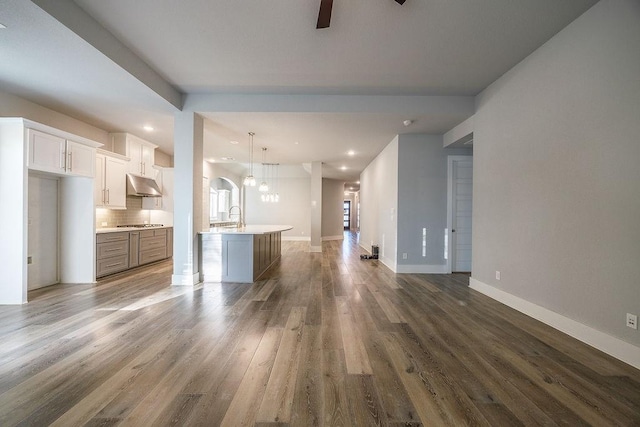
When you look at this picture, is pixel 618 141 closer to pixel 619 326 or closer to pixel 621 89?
pixel 621 89

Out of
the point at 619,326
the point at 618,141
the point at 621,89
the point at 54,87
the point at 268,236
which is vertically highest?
the point at 54,87

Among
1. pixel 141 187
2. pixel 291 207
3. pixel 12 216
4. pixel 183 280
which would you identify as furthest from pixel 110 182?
pixel 291 207

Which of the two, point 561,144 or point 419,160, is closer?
point 561,144

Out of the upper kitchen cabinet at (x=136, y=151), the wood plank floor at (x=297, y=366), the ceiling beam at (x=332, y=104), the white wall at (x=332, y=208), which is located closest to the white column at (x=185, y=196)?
the ceiling beam at (x=332, y=104)

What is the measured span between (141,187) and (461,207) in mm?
6730

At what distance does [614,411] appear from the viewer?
1559 mm

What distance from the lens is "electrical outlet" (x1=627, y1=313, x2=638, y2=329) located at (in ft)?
6.77

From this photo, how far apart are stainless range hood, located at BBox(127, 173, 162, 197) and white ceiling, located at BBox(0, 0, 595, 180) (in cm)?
140

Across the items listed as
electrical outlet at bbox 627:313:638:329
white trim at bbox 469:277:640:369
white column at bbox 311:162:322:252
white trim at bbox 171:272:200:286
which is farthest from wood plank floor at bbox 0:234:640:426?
white column at bbox 311:162:322:252

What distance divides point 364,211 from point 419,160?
180 inches

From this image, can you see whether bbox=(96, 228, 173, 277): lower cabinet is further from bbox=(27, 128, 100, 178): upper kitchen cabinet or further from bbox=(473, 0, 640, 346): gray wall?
bbox=(473, 0, 640, 346): gray wall

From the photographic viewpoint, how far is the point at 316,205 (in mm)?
8641

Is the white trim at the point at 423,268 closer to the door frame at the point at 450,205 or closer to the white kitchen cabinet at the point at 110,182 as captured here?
the door frame at the point at 450,205

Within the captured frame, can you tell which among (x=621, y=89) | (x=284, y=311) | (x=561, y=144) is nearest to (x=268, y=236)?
(x=284, y=311)
